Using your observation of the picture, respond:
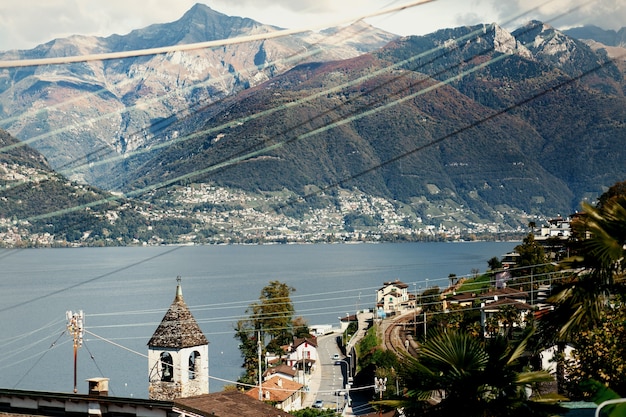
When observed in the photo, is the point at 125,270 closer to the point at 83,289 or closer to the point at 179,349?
the point at 83,289

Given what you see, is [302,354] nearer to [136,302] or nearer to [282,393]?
[282,393]

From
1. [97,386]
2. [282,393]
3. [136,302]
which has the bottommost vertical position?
[282,393]

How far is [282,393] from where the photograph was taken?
160 feet

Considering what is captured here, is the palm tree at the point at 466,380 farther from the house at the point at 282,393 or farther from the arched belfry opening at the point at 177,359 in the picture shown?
the house at the point at 282,393

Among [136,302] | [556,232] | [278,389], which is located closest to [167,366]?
[278,389]

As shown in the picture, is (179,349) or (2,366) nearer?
(179,349)

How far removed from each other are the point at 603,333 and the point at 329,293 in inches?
3809

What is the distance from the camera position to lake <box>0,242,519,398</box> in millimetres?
70188

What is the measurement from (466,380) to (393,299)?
2771 inches

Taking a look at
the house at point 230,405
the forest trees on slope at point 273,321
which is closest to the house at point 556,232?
the forest trees on slope at point 273,321

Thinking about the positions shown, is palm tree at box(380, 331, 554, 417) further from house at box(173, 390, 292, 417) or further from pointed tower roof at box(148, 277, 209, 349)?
pointed tower roof at box(148, 277, 209, 349)

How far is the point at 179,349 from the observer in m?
24.7

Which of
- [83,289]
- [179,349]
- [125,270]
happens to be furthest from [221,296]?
[179,349]

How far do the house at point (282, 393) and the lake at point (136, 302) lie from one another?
657 centimetres
